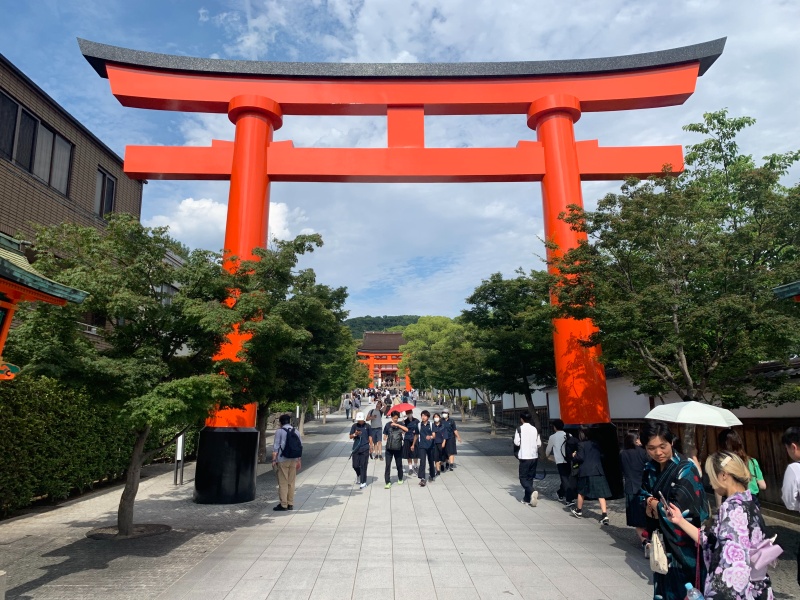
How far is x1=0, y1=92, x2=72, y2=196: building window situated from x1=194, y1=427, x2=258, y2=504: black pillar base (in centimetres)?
719

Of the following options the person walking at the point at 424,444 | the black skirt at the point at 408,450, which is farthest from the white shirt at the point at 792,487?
the black skirt at the point at 408,450

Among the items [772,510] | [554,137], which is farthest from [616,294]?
[554,137]

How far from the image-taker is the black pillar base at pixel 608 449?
10.8 metres

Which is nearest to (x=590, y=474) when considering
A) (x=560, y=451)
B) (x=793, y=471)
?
(x=560, y=451)

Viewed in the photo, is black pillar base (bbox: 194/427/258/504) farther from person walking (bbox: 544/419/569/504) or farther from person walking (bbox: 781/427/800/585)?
person walking (bbox: 781/427/800/585)

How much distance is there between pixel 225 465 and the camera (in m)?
10.2

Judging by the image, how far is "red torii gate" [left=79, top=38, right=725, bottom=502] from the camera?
11.9 meters

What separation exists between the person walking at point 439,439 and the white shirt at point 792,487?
367 inches

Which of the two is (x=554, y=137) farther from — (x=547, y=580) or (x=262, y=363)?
(x=547, y=580)

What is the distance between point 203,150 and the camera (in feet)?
39.8

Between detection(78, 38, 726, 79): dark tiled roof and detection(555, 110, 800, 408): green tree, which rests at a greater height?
detection(78, 38, 726, 79): dark tiled roof

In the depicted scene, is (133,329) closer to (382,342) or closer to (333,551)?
(333,551)

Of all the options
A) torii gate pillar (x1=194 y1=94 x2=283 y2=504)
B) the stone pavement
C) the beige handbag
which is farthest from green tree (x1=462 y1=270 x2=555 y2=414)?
the beige handbag

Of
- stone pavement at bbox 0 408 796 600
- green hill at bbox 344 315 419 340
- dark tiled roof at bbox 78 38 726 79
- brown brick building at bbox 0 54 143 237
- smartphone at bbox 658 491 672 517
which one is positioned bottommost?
stone pavement at bbox 0 408 796 600
